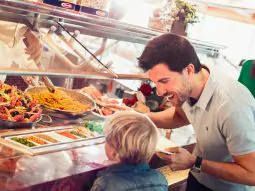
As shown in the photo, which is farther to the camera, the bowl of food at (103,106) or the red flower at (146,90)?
the red flower at (146,90)

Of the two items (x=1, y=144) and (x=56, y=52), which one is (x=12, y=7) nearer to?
(x=56, y=52)

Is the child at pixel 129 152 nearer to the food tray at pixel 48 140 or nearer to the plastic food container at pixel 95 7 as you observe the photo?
the food tray at pixel 48 140

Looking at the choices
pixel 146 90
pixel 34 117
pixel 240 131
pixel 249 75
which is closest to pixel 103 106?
pixel 146 90

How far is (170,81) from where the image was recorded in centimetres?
205

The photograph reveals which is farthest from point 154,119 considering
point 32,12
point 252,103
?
point 32,12

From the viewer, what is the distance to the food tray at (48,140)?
1980mm

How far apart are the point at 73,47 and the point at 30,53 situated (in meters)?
0.32

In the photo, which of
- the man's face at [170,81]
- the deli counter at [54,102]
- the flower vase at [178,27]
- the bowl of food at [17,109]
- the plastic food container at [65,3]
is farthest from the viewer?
the flower vase at [178,27]

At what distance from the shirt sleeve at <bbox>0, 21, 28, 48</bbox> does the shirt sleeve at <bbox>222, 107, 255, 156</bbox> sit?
4.69 feet

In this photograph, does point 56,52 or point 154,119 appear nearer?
point 56,52

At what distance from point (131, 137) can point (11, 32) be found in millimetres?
1035

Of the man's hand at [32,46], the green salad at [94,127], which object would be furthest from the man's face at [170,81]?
the man's hand at [32,46]

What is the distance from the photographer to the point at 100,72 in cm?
231

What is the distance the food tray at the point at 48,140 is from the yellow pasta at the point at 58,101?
17 cm
